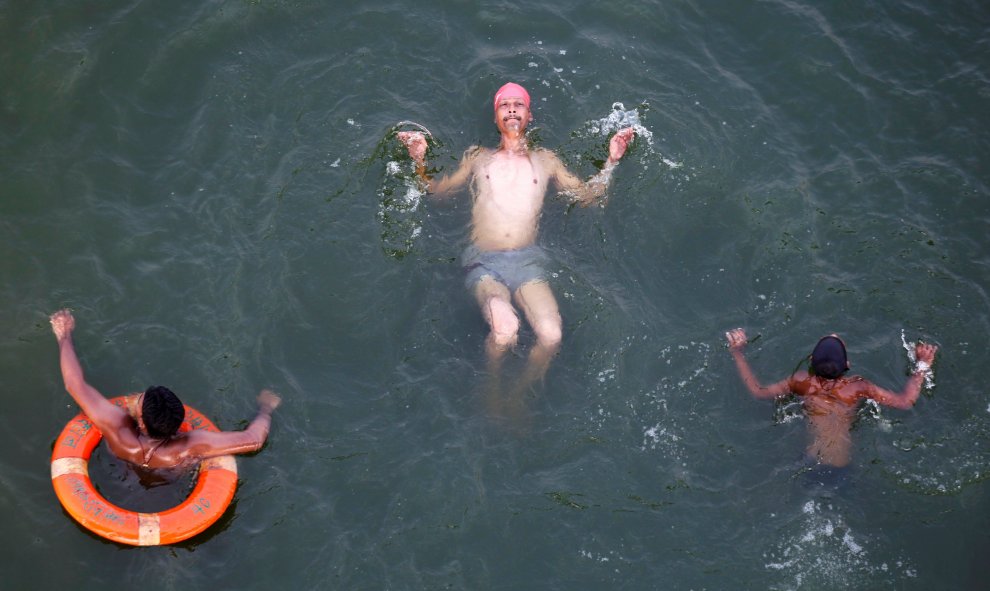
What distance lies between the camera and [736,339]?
373 inches

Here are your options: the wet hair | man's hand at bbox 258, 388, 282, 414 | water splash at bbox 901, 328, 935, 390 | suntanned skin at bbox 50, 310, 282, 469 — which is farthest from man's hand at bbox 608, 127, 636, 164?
the wet hair

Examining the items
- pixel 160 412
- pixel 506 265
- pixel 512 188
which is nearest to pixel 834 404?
pixel 506 265

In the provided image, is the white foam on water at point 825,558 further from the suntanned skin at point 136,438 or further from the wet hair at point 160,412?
the wet hair at point 160,412

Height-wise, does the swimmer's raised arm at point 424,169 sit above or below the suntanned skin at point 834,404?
above

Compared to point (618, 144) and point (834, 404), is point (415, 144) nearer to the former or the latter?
point (618, 144)

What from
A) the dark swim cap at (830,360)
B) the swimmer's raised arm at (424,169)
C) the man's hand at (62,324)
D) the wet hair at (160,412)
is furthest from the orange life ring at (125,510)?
the dark swim cap at (830,360)

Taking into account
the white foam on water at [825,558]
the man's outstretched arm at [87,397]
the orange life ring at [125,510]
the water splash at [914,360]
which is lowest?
the white foam on water at [825,558]

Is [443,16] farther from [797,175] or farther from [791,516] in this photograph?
[791,516]

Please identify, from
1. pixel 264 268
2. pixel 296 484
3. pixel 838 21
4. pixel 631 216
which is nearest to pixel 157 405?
pixel 296 484

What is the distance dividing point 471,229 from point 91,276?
4225 mm

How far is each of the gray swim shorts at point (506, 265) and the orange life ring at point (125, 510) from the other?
332 cm

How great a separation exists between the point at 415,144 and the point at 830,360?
17.2 feet

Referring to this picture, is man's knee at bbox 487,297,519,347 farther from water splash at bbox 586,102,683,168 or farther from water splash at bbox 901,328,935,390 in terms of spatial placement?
water splash at bbox 901,328,935,390

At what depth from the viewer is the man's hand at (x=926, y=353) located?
9.40 metres
